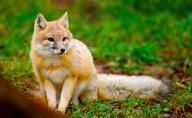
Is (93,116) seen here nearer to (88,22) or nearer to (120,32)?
(120,32)

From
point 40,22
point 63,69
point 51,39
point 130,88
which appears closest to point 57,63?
point 63,69

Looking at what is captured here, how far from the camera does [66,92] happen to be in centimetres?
643

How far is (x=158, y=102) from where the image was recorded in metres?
6.79

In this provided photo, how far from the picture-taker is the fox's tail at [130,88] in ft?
22.8

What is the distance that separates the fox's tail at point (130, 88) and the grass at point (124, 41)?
221 millimetres

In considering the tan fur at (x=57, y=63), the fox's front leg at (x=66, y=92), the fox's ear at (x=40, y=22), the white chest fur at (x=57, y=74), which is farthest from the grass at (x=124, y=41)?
the fox's ear at (x=40, y=22)

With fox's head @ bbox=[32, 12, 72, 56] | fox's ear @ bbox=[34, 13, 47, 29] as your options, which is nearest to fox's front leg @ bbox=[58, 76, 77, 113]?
fox's head @ bbox=[32, 12, 72, 56]

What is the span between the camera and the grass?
644 centimetres

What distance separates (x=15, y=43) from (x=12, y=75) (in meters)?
2.67

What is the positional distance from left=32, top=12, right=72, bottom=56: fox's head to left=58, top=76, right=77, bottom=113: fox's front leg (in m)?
0.36

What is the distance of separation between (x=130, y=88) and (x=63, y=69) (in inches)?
43.6

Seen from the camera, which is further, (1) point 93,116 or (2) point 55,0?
(2) point 55,0

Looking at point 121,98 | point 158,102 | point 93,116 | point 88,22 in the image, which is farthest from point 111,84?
point 88,22

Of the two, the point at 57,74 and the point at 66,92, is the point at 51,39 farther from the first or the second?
the point at 66,92
